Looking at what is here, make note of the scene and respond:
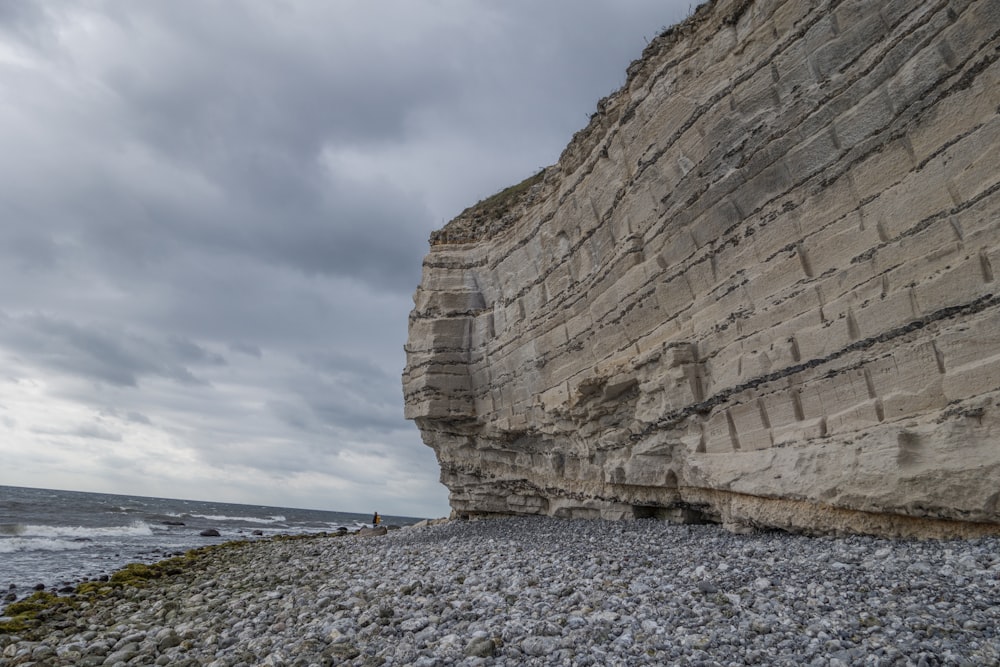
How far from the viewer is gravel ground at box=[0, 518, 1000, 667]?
485cm

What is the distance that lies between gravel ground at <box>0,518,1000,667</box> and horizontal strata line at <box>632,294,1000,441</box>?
7.58ft

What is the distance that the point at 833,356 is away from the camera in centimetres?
886

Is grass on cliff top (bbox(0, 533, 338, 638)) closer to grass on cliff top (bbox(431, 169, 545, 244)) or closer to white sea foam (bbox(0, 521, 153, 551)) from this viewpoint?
grass on cliff top (bbox(431, 169, 545, 244))

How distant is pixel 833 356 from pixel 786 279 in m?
1.56

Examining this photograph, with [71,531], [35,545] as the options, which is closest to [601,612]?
[35,545]

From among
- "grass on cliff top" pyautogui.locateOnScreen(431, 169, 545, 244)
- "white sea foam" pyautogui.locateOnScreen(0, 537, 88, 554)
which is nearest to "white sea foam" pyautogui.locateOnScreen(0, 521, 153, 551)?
"white sea foam" pyautogui.locateOnScreen(0, 537, 88, 554)

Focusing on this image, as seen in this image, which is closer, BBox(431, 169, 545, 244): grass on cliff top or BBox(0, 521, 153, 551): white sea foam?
BBox(431, 169, 545, 244): grass on cliff top

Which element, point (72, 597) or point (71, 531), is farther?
point (71, 531)

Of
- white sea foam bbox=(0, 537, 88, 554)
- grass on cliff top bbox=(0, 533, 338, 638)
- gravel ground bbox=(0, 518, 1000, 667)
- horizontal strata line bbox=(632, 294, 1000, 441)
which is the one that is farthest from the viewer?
white sea foam bbox=(0, 537, 88, 554)

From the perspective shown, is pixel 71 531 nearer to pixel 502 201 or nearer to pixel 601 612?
pixel 502 201

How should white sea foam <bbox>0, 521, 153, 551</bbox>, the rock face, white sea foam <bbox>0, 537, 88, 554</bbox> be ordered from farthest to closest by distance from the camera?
white sea foam <bbox>0, 521, 153, 551</bbox> → white sea foam <bbox>0, 537, 88, 554</bbox> → the rock face

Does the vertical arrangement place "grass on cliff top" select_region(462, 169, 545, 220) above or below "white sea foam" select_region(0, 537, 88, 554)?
above

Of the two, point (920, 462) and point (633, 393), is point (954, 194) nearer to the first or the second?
point (920, 462)

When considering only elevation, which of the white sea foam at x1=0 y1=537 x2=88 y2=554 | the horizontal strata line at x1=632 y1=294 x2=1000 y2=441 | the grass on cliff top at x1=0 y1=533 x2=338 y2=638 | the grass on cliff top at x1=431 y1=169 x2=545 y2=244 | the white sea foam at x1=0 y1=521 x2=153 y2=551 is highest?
the grass on cliff top at x1=431 y1=169 x2=545 y2=244
